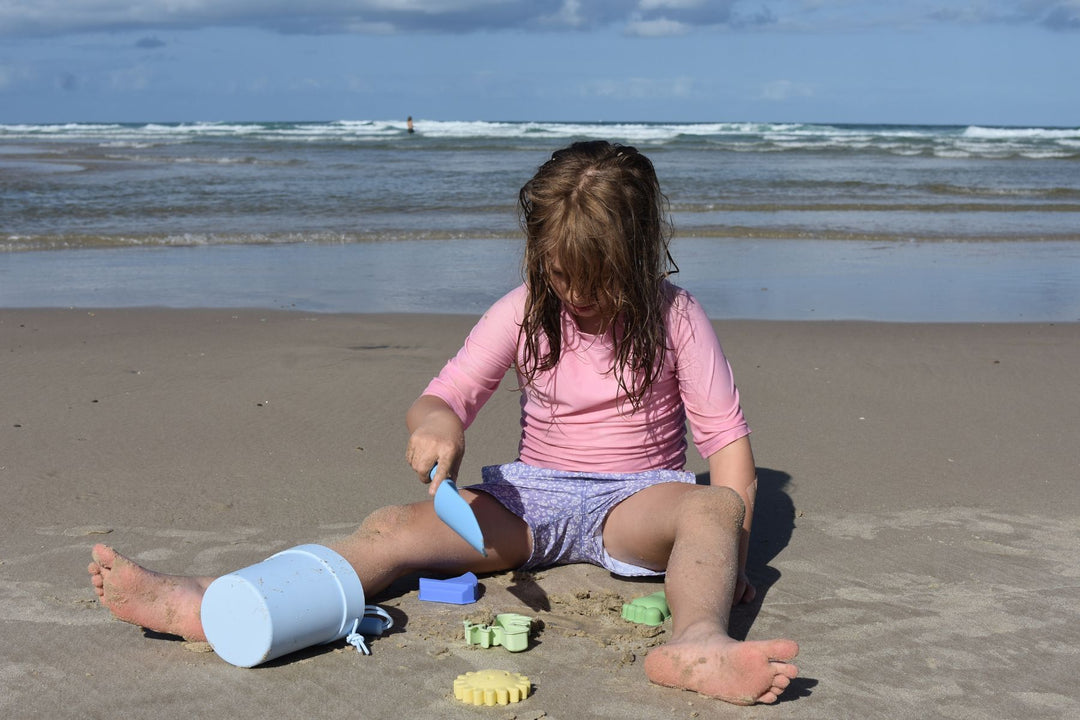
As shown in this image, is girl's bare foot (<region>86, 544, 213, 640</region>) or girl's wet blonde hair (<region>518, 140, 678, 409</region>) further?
girl's wet blonde hair (<region>518, 140, 678, 409</region>)

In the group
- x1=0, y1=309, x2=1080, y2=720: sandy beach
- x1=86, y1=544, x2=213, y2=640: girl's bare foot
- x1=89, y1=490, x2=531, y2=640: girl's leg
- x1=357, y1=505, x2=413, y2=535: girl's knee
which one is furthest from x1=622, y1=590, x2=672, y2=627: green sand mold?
x1=86, y1=544, x2=213, y2=640: girl's bare foot

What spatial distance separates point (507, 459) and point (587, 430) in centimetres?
116

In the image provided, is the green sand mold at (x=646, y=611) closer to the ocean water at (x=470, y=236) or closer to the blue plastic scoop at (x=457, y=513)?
the blue plastic scoop at (x=457, y=513)

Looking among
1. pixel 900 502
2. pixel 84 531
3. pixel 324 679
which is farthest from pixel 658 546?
pixel 84 531

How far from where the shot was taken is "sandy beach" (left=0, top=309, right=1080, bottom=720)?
2.19 m

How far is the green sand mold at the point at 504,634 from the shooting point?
7.72 ft

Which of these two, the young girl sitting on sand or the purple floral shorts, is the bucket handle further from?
the purple floral shorts

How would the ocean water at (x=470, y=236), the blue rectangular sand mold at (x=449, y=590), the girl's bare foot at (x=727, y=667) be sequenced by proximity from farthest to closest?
the ocean water at (x=470, y=236) → the blue rectangular sand mold at (x=449, y=590) → the girl's bare foot at (x=727, y=667)

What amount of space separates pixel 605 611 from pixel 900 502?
131cm

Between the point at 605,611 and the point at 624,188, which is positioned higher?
the point at 624,188

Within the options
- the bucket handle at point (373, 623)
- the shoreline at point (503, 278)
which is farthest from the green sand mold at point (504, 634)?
the shoreline at point (503, 278)

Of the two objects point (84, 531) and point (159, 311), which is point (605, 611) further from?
point (159, 311)

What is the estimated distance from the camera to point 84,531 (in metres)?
3.12

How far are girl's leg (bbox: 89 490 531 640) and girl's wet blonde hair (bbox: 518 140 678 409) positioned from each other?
1.54 feet
